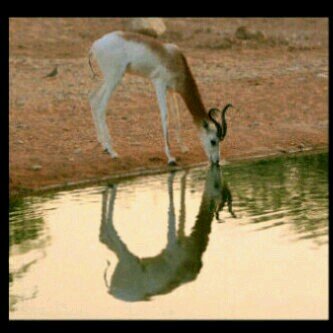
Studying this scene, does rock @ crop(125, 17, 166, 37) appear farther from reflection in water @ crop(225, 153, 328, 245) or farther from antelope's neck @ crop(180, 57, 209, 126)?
antelope's neck @ crop(180, 57, 209, 126)

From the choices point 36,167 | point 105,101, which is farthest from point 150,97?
point 36,167

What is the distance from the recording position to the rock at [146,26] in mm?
23047

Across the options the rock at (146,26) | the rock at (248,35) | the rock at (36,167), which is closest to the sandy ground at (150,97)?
the rock at (36,167)

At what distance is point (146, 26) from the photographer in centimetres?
2311

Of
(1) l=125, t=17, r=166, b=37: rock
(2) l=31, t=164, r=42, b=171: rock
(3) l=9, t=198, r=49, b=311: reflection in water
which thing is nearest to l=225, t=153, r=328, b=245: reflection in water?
(3) l=9, t=198, r=49, b=311: reflection in water

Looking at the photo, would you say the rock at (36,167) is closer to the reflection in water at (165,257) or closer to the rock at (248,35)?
the reflection in water at (165,257)

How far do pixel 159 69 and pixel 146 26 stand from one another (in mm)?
11494

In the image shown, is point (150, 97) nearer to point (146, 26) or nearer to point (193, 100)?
point (193, 100)

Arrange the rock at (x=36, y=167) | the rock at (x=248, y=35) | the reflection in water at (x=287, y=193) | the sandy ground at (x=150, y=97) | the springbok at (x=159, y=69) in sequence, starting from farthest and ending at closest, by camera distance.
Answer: the rock at (x=248, y=35)
the sandy ground at (x=150, y=97)
the springbok at (x=159, y=69)
the rock at (x=36, y=167)
the reflection in water at (x=287, y=193)

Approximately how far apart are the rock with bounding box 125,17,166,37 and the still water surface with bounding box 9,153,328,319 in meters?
11.7

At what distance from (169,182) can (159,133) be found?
295 cm

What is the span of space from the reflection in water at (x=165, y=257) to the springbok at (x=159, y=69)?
1369 millimetres

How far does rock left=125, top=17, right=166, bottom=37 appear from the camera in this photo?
23047mm
